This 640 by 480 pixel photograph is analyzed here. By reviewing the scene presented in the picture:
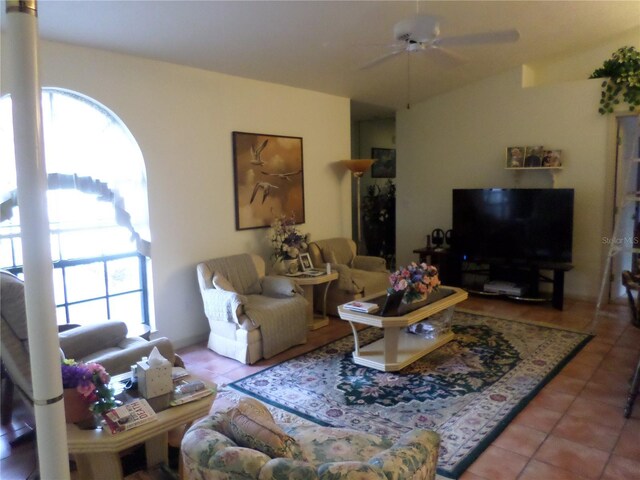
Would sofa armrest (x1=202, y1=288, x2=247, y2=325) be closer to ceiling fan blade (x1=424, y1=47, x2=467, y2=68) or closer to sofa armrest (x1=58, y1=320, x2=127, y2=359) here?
sofa armrest (x1=58, y1=320, x2=127, y2=359)

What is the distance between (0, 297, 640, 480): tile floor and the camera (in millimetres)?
2582

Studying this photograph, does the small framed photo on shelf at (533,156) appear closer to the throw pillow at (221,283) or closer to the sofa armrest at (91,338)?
the throw pillow at (221,283)

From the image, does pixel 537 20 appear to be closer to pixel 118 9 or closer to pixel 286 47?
pixel 286 47

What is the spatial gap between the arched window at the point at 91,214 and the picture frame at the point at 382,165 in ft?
16.5

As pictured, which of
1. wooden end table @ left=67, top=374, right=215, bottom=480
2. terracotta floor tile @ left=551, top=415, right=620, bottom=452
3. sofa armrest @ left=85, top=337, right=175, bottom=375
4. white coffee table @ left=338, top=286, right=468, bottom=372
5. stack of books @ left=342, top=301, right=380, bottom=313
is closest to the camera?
wooden end table @ left=67, top=374, right=215, bottom=480

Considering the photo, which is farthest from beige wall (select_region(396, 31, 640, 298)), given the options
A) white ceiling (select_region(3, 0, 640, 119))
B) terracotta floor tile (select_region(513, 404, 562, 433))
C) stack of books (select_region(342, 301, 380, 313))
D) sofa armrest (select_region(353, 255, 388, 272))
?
stack of books (select_region(342, 301, 380, 313))

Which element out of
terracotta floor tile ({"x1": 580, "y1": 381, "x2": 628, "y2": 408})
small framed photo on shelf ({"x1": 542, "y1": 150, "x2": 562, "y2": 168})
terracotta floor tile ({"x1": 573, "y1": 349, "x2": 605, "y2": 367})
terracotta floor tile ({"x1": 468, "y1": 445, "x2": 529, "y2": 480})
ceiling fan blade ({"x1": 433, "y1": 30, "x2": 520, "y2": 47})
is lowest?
terracotta floor tile ({"x1": 468, "y1": 445, "x2": 529, "y2": 480})

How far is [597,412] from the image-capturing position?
3.17 meters

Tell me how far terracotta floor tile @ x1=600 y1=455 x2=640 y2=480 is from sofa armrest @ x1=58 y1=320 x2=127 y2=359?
9.85 feet

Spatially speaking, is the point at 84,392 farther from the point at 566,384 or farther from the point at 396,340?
the point at 566,384

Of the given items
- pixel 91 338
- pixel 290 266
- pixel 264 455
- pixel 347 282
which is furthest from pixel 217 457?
pixel 347 282

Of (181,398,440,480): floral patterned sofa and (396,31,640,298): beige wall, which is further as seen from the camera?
(396,31,640,298): beige wall

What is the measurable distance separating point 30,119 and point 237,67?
4038 millimetres

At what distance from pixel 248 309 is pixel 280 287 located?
1.97ft
